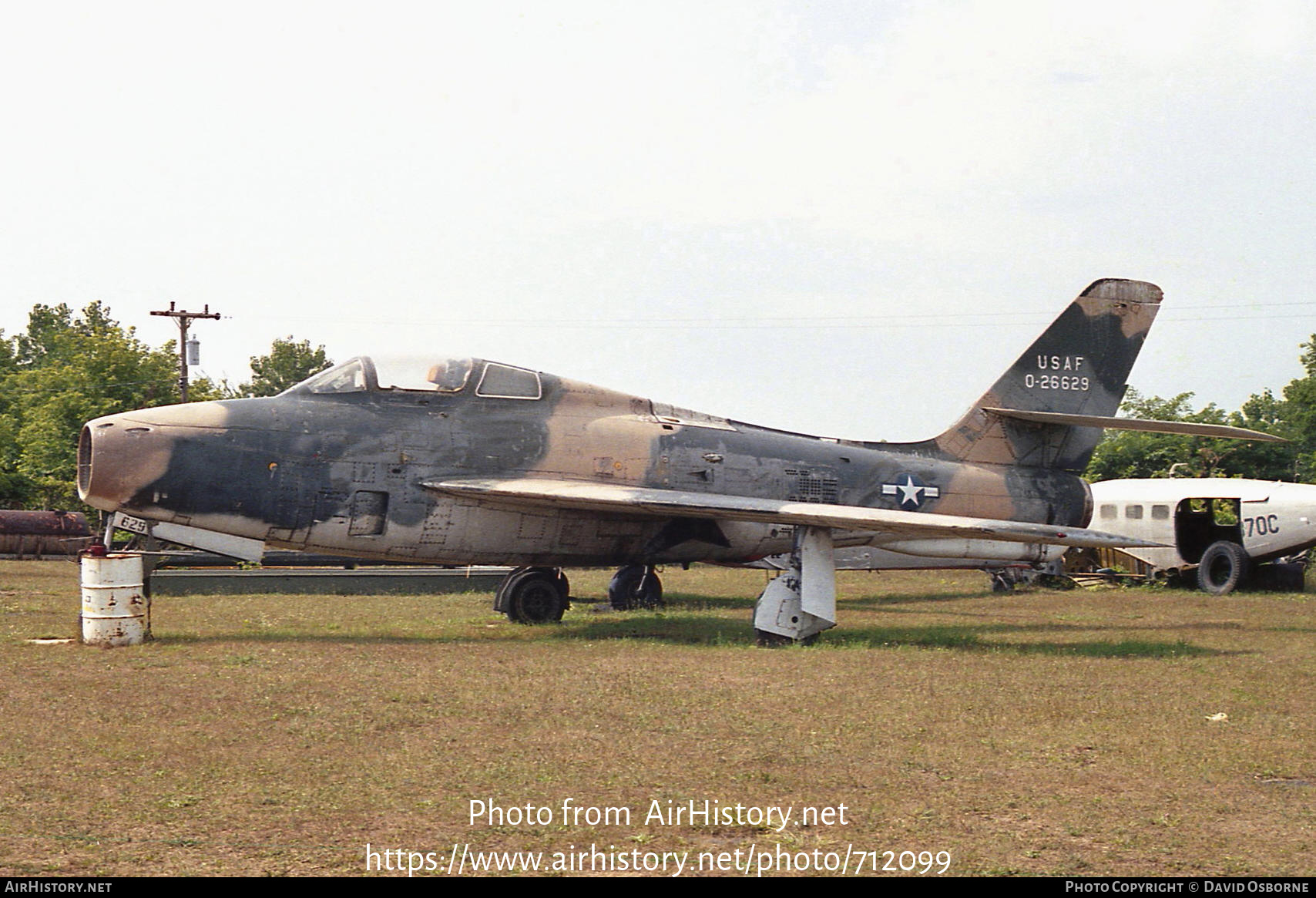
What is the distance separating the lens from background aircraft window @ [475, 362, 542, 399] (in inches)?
649

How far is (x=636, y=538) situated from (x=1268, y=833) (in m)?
11.4

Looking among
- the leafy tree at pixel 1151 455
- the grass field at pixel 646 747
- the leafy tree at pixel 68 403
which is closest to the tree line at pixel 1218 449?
the leafy tree at pixel 1151 455

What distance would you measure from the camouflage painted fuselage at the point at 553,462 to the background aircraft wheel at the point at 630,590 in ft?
8.83

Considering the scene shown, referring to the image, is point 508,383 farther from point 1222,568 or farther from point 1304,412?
point 1304,412

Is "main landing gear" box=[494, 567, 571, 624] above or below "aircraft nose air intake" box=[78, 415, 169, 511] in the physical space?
below

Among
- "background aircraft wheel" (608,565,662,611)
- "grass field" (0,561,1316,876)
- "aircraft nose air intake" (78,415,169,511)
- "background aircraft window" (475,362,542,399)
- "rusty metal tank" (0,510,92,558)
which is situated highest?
"background aircraft window" (475,362,542,399)

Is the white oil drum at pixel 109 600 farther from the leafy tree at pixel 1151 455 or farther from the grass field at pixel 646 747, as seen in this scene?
the leafy tree at pixel 1151 455

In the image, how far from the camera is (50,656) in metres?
12.7

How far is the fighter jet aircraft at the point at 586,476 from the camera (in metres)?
14.8

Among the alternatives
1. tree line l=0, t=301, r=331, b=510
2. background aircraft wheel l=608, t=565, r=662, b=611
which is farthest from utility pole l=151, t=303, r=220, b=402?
background aircraft wheel l=608, t=565, r=662, b=611

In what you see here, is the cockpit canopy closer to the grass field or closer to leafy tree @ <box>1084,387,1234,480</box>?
the grass field

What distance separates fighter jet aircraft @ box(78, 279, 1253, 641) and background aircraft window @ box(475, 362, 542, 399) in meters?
0.02

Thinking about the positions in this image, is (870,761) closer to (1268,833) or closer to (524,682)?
(1268,833)

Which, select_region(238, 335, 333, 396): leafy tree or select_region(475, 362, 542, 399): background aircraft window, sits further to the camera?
select_region(238, 335, 333, 396): leafy tree
